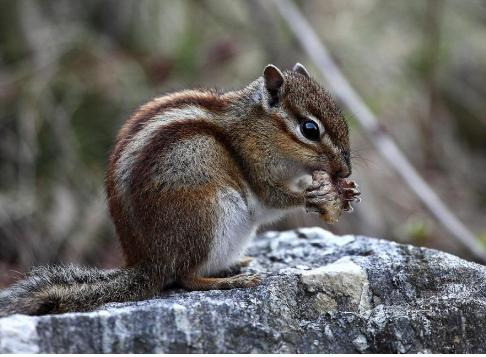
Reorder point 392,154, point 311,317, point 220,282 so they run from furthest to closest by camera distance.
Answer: point 392,154 → point 220,282 → point 311,317

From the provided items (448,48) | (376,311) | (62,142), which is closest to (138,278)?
(376,311)

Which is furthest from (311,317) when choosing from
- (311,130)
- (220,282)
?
(311,130)

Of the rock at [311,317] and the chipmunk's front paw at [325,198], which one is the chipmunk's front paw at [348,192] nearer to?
the chipmunk's front paw at [325,198]

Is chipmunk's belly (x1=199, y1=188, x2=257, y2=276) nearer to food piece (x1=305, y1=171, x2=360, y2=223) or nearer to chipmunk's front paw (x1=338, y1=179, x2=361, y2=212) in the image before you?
food piece (x1=305, y1=171, x2=360, y2=223)

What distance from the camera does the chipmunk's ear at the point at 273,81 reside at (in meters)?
3.87

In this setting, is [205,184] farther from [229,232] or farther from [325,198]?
[325,198]

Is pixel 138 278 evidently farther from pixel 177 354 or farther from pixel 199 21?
pixel 199 21

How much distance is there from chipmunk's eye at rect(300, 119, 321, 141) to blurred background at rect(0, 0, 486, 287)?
1.83m

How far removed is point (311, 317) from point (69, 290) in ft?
3.16

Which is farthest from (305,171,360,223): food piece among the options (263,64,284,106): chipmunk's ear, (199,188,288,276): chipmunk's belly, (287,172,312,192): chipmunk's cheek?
(263,64,284,106): chipmunk's ear

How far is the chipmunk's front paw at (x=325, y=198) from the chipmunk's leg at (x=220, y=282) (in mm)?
599

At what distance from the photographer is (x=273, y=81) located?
12.7 feet

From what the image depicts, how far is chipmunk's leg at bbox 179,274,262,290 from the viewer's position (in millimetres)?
3201

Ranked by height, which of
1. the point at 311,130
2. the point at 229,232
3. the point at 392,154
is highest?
the point at 392,154
